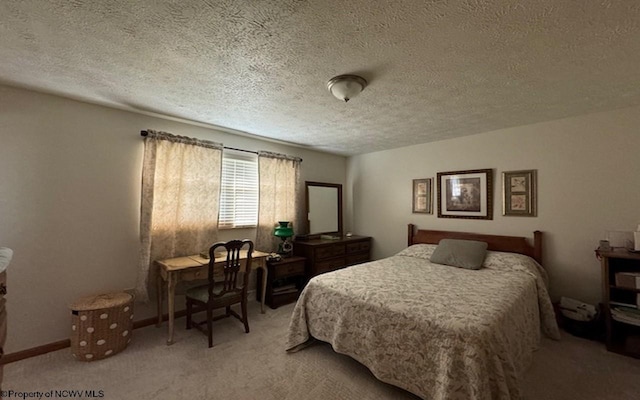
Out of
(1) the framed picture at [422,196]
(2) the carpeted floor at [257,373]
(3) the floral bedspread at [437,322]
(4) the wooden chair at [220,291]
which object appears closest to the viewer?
(3) the floral bedspread at [437,322]

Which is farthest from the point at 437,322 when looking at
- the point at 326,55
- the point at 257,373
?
the point at 326,55

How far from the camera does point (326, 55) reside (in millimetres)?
1732

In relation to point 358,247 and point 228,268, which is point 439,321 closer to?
point 228,268

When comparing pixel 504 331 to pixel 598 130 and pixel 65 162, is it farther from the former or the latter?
pixel 65 162

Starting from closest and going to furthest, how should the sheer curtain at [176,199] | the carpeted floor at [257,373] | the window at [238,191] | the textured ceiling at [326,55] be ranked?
the textured ceiling at [326,55] → the carpeted floor at [257,373] → the sheer curtain at [176,199] → the window at [238,191]

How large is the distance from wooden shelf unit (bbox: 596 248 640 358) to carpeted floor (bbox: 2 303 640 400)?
137 mm

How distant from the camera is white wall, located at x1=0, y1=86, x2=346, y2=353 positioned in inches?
89.8

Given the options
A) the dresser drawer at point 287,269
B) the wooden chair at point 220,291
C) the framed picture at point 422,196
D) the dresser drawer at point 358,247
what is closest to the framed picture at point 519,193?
the framed picture at point 422,196

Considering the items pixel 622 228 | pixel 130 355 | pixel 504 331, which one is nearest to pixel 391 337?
pixel 504 331

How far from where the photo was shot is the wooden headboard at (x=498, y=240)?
10.1ft

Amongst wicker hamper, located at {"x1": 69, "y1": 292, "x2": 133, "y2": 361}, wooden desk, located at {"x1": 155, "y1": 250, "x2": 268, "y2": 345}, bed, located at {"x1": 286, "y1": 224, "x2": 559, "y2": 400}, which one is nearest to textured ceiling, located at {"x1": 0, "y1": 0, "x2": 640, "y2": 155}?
wooden desk, located at {"x1": 155, "y1": 250, "x2": 268, "y2": 345}

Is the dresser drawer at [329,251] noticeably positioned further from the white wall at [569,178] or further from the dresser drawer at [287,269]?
the white wall at [569,178]

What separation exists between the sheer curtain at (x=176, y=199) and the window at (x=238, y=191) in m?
0.21

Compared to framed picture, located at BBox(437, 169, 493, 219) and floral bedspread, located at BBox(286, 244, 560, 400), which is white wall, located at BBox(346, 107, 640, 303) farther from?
floral bedspread, located at BBox(286, 244, 560, 400)
